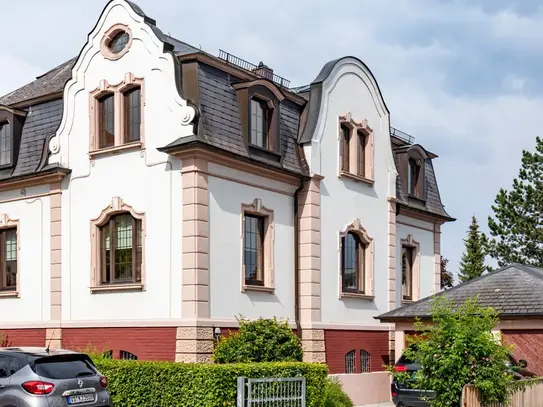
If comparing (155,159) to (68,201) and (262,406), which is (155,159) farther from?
(262,406)

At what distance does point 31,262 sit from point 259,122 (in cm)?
735

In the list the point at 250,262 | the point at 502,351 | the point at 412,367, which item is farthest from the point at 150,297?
the point at 502,351

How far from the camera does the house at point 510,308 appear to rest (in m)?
21.7

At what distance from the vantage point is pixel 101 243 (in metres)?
21.8

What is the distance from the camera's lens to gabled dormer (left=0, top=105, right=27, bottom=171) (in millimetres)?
24188

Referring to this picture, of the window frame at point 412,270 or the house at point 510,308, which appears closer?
the house at point 510,308

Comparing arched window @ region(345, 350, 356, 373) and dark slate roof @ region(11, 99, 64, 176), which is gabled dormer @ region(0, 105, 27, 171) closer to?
dark slate roof @ region(11, 99, 64, 176)

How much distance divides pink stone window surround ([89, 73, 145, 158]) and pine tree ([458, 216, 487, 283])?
3228cm

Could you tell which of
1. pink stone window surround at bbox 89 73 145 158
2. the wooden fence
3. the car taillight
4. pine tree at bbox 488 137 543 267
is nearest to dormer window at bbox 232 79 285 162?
pink stone window surround at bbox 89 73 145 158

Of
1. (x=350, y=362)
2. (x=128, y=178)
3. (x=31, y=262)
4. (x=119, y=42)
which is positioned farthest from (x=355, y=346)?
(x=119, y=42)

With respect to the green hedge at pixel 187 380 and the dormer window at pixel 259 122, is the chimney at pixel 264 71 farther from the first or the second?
the green hedge at pixel 187 380

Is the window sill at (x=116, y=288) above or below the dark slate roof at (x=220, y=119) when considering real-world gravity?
below

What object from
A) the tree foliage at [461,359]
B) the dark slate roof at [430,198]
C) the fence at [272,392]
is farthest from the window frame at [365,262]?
the tree foliage at [461,359]

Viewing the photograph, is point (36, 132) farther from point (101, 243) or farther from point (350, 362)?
point (350, 362)
